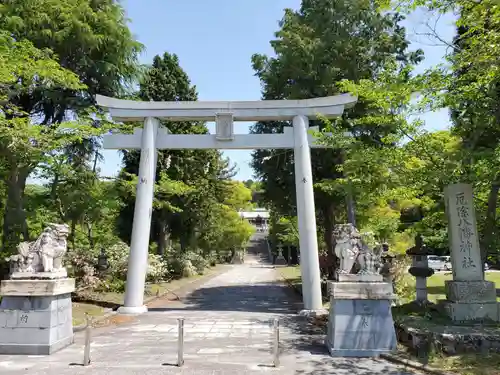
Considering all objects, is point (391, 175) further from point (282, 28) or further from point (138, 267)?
point (282, 28)

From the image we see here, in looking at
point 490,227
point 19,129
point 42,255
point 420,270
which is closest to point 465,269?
point 490,227

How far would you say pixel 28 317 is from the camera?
768 cm

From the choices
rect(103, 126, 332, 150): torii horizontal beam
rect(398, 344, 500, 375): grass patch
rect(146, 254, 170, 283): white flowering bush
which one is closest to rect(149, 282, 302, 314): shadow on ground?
rect(146, 254, 170, 283): white flowering bush

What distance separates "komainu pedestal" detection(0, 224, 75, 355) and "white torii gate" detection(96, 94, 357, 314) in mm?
4910

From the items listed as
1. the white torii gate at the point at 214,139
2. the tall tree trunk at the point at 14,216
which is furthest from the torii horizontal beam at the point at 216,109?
the tall tree trunk at the point at 14,216

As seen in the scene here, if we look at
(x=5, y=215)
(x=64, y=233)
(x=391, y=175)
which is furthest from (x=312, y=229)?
(x=5, y=215)

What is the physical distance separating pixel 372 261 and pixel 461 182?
3.25m

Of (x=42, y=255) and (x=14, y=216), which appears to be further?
(x=14, y=216)

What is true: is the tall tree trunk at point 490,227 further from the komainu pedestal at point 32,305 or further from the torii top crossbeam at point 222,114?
the komainu pedestal at point 32,305

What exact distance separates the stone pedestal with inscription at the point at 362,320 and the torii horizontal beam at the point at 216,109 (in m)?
7.27

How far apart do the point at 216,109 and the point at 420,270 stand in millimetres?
7863

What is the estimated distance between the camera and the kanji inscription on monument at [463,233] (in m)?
8.88

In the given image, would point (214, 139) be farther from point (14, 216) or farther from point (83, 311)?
point (14, 216)

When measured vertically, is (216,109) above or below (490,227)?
above
